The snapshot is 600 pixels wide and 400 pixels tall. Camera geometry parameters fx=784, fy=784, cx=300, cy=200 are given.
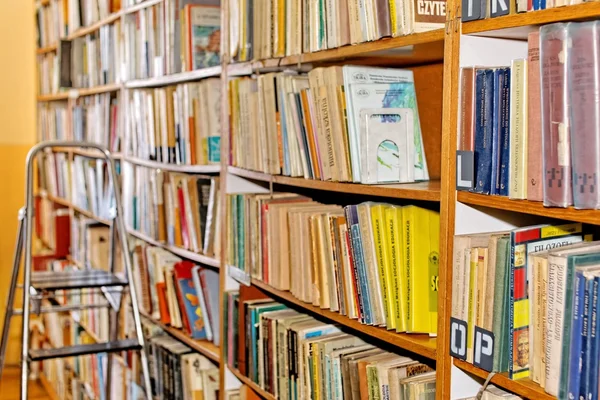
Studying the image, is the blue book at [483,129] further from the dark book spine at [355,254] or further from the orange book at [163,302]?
the orange book at [163,302]

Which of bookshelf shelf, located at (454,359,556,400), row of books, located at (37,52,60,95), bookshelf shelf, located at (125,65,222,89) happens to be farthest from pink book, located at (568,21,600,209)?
row of books, located at (37,52,60,95)

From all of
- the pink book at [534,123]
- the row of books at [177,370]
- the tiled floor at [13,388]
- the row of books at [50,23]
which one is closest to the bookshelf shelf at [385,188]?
the pink book at [534,123]

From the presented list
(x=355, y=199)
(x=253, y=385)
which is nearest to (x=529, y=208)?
(x=355, y=199)

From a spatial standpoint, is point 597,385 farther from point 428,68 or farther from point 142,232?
point 142,232

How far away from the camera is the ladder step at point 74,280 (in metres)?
2.51

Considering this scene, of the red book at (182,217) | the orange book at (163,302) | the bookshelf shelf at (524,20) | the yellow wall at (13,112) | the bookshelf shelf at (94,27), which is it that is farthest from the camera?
the yellow wall at (13,112)

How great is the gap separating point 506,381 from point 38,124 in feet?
13.0

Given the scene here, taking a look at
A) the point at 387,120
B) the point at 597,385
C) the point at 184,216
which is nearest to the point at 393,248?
the point at 387,120

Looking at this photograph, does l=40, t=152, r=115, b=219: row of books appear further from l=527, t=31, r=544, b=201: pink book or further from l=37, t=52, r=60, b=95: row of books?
l=527, t=31, r=544, b=201: pink book

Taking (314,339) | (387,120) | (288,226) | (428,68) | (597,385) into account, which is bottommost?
(314,339)

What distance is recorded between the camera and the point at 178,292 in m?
2.61

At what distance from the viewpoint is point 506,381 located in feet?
4.09

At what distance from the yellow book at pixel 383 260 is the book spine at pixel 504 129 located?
327 millimetres

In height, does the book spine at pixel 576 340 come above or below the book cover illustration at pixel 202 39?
below
